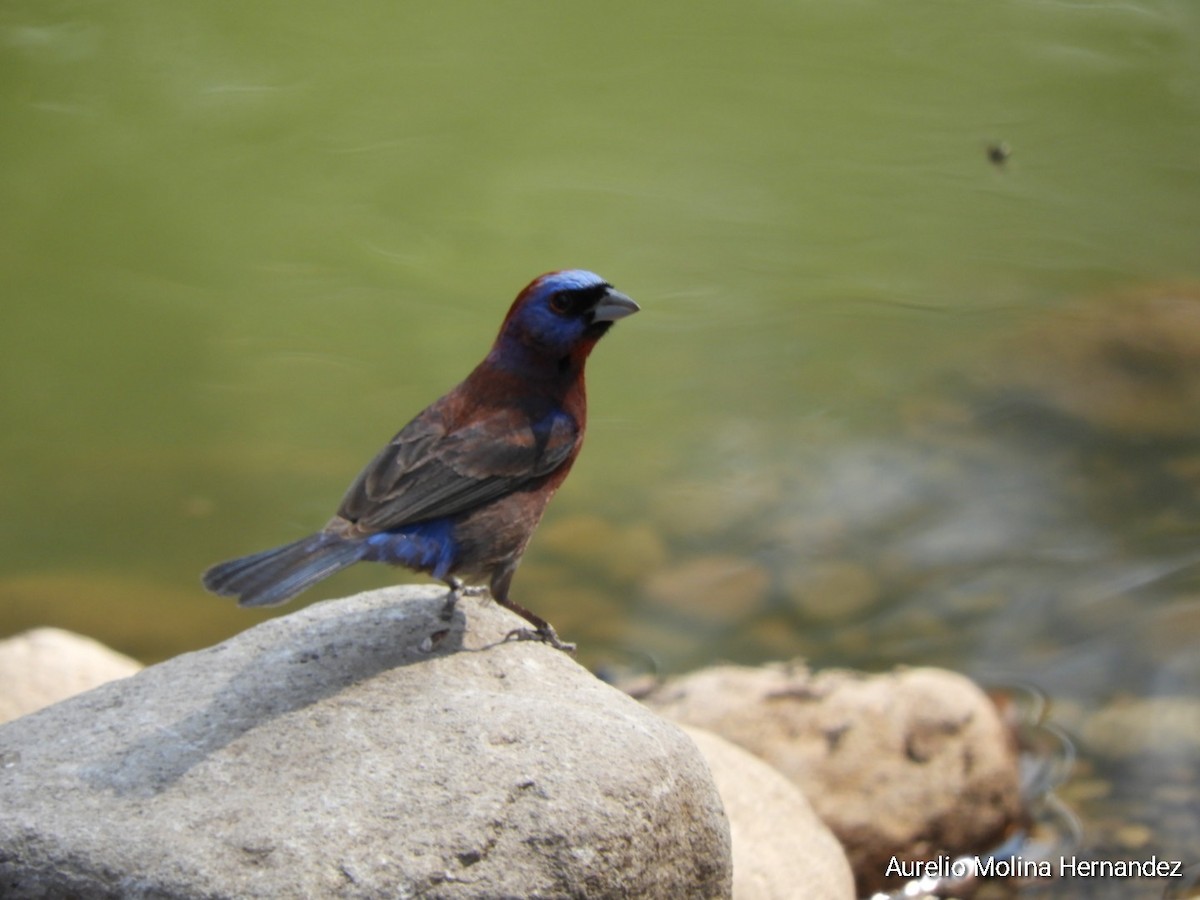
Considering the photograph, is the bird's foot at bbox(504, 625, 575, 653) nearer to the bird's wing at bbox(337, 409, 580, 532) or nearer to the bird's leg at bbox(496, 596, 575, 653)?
the bird's leg at bbox(496, 596, 575, 653)

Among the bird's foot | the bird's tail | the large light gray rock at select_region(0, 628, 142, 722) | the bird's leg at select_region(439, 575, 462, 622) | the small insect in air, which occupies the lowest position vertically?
the large light gray rock at select_region(0, 628, 142, 722)

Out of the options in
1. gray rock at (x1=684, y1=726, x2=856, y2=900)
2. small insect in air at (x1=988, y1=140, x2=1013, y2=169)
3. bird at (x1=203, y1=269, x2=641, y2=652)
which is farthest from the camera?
small insect in air at (x1=988, y1=140, x2=1013, y2=169)

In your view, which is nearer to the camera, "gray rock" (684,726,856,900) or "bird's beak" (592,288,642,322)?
"bird's beak" (592,288,642,322)

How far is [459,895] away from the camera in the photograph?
12.2 feet

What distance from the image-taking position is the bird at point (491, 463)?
4.75 metres

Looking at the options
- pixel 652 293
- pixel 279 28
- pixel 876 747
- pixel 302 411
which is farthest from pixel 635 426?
pixel 279 28

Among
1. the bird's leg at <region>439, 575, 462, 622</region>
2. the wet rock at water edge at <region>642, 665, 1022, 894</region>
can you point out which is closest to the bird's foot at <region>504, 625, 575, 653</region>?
the bird's leg at <region>439, 575, 462, 622</region>

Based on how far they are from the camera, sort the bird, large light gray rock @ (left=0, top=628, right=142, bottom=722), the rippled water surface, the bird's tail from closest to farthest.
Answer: the bird's tail, the bird, large light gray rock @ (left=0, top=628, right=142, bottom=722), the rippled water surface

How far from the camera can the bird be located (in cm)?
475

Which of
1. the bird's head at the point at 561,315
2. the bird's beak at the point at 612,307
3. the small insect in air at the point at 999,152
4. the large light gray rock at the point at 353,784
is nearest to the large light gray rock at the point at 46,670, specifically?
the large light gray rock at the point at 353,784

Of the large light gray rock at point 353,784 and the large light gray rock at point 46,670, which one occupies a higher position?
the large light gray rock at point 353,784

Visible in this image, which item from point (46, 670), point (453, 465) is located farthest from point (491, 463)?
point (46, 670)

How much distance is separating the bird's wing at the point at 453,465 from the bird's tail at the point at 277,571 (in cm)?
22

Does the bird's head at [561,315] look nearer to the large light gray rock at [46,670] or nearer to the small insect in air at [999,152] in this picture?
the large light gray rock at [46,670]
